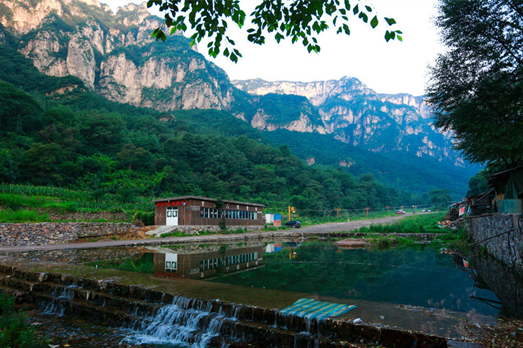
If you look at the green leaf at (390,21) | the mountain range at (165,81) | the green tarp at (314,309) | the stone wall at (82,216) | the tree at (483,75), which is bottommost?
the green tarp at (314,309)

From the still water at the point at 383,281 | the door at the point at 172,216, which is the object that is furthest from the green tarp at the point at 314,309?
the door at the point at 172,216

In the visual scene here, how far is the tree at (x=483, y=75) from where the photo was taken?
397 inches

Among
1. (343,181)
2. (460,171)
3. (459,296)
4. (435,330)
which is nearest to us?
(435,330)

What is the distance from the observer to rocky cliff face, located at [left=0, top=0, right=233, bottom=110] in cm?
10519

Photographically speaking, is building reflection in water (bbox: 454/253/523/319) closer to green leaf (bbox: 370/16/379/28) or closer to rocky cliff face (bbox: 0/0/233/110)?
green leaf (bbox: 370/16/379/28)

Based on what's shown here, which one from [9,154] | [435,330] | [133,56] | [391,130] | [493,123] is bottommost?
[435,330]

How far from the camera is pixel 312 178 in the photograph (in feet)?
258

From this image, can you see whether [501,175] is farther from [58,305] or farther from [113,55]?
[113,55]

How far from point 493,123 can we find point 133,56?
154682 millimetres

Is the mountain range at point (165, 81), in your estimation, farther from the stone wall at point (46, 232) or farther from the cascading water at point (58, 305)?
the cascading water at point (58, 305)

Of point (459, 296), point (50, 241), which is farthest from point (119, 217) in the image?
point (459, 296)

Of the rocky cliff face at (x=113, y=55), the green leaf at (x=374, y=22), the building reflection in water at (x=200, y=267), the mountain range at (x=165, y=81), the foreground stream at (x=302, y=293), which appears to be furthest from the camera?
the mountain range at (x=165, y=81)

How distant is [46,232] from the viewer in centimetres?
1486

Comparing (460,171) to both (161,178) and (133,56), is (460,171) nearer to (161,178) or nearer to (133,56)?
(161,178)
